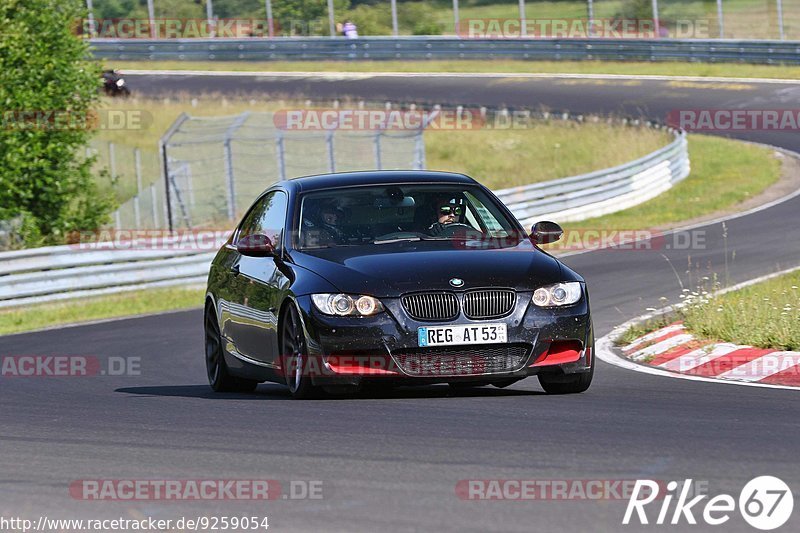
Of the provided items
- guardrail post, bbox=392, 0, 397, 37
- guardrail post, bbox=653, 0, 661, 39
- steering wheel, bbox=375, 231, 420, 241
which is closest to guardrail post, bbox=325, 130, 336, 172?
steering wheel, bbox=375, 231, 420, 241

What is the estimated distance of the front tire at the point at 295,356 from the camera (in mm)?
8938

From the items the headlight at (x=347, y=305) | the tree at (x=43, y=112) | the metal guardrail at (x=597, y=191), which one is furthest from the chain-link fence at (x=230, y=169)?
the headlight at (x=347, y=305)

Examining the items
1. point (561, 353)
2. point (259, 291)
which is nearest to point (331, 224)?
point (259, 291)

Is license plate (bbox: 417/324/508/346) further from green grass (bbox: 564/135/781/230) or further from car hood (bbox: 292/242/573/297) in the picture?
green grass (bbox: 564/135/781/230)

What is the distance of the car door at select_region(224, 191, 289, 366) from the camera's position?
956 centimetres

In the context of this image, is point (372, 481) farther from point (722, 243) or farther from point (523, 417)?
point (722, 243)

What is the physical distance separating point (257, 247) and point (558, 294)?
201 centimetres

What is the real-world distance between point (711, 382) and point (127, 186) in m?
29.1

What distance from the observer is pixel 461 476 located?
6.19m

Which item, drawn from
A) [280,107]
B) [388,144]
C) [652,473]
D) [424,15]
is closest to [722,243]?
[388,144]

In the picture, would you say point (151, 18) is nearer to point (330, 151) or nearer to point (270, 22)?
point (270, 22)

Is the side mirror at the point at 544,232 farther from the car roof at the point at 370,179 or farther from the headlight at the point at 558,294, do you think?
the headlight at the point at 558,294

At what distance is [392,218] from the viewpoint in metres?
9.73

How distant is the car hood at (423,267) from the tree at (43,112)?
17.6m
